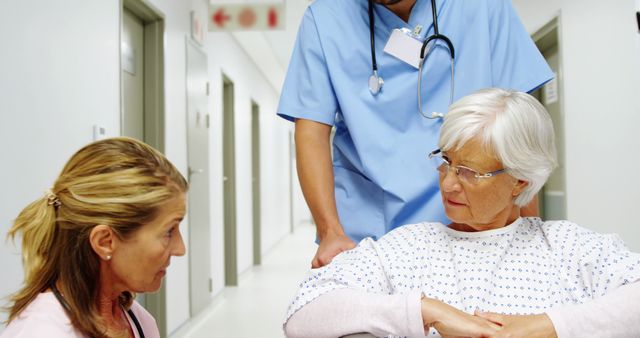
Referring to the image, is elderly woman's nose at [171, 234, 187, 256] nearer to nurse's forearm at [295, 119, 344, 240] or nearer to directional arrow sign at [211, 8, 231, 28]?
nurse's forearm at [295, 119, 344, 240]

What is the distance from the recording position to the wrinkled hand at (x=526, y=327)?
0.97 m

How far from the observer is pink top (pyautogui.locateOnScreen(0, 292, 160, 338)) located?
2.93 feet

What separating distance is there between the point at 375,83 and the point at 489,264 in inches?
19.5

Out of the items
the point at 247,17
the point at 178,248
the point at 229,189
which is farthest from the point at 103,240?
the point at 229,189

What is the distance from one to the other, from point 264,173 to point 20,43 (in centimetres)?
570

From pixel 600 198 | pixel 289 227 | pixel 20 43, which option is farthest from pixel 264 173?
pixel 20 43

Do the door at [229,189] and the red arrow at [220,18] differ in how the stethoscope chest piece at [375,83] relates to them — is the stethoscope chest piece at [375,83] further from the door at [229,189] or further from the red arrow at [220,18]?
the door at [229,189]

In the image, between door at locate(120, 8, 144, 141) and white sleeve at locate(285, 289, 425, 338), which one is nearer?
white sleeve at locate(285, 289, 425, 338)

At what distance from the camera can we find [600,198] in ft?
10.2

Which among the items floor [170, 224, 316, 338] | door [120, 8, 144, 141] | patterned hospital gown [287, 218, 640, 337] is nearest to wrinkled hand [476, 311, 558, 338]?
patterned hospital gown [287, 218, 640, 337]

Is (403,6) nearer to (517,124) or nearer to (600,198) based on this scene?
(517,124)

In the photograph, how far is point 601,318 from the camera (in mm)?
982

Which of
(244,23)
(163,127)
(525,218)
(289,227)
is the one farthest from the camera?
(289,227)

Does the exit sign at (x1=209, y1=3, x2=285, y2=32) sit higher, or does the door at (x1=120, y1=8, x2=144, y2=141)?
the exit sign at (x1=209, y1=3, x2=285, y2=32)
